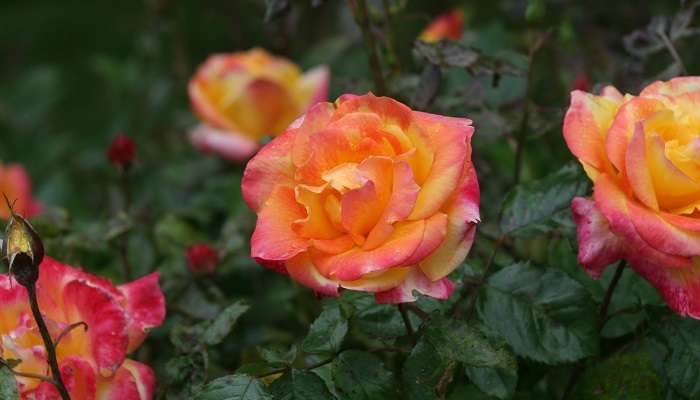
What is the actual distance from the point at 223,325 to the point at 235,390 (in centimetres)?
13

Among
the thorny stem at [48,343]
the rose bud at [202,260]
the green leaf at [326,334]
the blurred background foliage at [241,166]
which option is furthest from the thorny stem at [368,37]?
the thorny stem at [48,343]

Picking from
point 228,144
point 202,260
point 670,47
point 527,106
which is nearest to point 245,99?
point 228,144

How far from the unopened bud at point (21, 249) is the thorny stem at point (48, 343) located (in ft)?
0.04

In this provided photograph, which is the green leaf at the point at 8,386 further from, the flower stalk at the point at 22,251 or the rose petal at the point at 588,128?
the rose petal at the point at 588,128

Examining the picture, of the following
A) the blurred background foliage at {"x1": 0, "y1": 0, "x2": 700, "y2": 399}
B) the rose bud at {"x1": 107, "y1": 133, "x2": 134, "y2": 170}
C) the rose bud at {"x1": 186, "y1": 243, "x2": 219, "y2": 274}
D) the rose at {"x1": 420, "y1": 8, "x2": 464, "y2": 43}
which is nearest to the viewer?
the blurred background foliage at {"x1": 0, "y1": 0, "x2": 700, "y2": 399}

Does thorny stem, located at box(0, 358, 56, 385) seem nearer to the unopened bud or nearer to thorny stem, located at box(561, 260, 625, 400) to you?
the unopened bud

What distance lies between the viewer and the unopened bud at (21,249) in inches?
28.1

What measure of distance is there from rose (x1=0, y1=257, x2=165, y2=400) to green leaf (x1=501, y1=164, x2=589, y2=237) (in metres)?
0.32

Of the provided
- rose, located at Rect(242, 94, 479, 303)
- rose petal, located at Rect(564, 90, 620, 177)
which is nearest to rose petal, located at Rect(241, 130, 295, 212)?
rose, located at Rect(242, 94, 479, 303)

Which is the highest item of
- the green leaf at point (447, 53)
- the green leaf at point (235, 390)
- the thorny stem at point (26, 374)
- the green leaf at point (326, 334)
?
the green leaf at point (447, 53)

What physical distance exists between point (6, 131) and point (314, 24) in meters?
0.74

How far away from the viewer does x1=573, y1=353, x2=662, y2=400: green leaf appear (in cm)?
86

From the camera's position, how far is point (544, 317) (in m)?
0.84

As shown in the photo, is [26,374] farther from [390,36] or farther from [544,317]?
[390,36]
